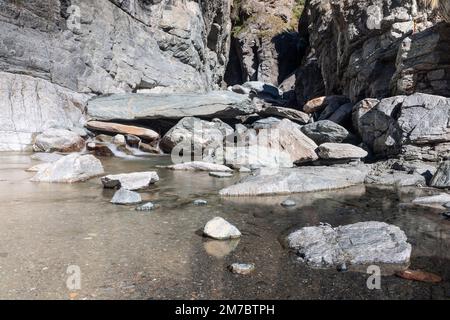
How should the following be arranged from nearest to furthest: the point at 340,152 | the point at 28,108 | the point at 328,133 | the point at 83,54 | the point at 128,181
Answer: the point at 128,181 → the point at 340,152 → the point at 328,133 → the point at 28,108 → the point at 83,54

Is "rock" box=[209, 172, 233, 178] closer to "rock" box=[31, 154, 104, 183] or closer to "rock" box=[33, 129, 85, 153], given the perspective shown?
"rock" box=[31, 154, 104, 183]

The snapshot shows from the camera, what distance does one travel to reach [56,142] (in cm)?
1702

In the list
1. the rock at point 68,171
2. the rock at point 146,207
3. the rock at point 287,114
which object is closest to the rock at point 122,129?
the rock at point 287,114

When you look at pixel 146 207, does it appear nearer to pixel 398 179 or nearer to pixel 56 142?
pixel 398 179

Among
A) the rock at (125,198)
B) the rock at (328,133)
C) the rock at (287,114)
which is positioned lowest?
the rock at (125,198)

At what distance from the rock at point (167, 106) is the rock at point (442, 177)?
40.6 ft

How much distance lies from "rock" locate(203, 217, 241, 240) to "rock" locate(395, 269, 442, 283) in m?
2.37

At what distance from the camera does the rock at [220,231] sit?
6023 millimetres

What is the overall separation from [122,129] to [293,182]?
12486 millimetres

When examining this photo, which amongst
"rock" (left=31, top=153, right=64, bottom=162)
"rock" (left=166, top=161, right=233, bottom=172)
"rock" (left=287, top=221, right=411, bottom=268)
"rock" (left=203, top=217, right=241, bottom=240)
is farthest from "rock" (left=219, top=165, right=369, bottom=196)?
"rock" (left=31, top=153, right=64, bottom=162)

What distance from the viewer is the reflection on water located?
4.25m

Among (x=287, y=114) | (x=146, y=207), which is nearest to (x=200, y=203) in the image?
(x=146, y=207)

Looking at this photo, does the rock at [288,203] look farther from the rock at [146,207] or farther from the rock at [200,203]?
the rock at [146,207]
